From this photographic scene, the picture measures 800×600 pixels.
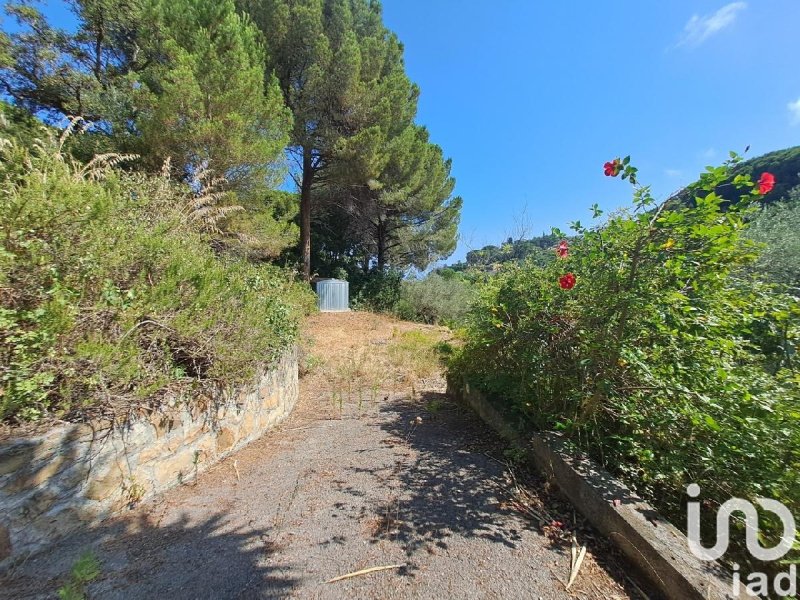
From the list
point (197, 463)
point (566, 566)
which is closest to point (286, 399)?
point (197, 463)

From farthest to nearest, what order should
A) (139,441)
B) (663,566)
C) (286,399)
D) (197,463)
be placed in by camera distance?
(286,399), (197,463), (139,441), (663,566)

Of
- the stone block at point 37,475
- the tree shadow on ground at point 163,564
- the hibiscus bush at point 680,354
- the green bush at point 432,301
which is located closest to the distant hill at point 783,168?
the green bush at point 432,301

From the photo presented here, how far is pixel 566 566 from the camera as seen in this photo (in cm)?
158

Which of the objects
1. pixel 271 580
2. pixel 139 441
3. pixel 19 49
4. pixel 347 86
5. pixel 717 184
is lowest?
pixel 271 580

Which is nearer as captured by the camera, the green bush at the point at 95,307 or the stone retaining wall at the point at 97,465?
the stone retaining wall at the point at 97,465

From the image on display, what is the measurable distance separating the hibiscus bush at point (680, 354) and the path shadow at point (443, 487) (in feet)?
2.34

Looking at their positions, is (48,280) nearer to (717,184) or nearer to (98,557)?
(98,557)

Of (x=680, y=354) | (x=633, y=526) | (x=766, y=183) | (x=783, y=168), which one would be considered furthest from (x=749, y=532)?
(x=783, y=168)

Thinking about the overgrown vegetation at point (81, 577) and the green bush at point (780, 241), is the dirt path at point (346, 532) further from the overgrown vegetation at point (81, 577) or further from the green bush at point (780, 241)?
the green bush at point (780, 241)

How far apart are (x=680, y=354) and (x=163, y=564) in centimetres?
294

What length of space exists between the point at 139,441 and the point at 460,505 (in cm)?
194

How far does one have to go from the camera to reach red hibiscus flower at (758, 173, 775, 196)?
1.59m

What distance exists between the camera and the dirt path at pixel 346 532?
1.43 meters

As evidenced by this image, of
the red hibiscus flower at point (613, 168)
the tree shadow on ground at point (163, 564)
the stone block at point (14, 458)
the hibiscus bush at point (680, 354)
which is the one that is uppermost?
the red hibiscus flower at point (613, 168)
